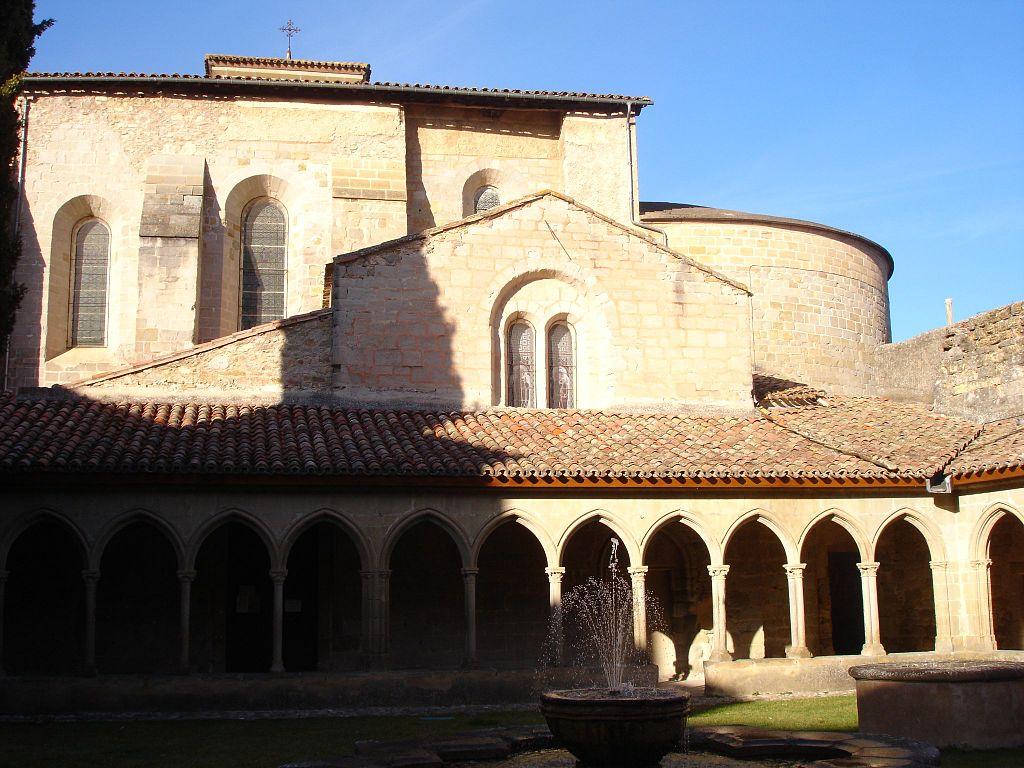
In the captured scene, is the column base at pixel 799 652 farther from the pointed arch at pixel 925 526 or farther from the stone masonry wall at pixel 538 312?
the stone masonry wall at pixel 538 312

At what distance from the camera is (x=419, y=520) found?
14.9m

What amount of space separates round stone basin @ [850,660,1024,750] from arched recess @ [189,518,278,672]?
365 inches

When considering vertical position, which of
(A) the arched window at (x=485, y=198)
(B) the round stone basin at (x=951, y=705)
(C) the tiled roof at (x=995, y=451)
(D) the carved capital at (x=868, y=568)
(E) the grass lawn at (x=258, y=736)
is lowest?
(E) the grass lawn at (x=258, y=736)

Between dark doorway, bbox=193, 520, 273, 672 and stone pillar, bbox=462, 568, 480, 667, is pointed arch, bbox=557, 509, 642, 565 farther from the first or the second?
dark doorway, bbox=193, 520, 273, 672

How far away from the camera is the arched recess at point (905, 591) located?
18172mm

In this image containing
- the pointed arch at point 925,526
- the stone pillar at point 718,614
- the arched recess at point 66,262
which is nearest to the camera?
the stone pillar at point 718,614

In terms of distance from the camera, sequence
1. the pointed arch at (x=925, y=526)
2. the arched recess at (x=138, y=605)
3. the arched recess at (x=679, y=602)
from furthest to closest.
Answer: the arched recess at (x=679, y=602) → the pointed arch at (x=925, y=526) → the arched recess at (x=138, y=605)

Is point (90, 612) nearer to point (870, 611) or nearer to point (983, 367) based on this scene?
point (870, 611)

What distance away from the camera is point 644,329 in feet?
59.4

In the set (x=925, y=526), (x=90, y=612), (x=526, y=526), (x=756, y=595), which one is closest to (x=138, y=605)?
(x=90, y=612)

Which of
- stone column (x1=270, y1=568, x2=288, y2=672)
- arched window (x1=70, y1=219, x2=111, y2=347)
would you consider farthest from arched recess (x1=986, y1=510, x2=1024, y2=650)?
arched window (x1=70, y1=219, x2=111, y2=347)

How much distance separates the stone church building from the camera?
1449 cm

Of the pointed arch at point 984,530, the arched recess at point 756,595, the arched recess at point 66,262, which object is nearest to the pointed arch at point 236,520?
the arched recess at point 756,595

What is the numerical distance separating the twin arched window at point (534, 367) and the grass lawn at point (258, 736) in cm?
610
